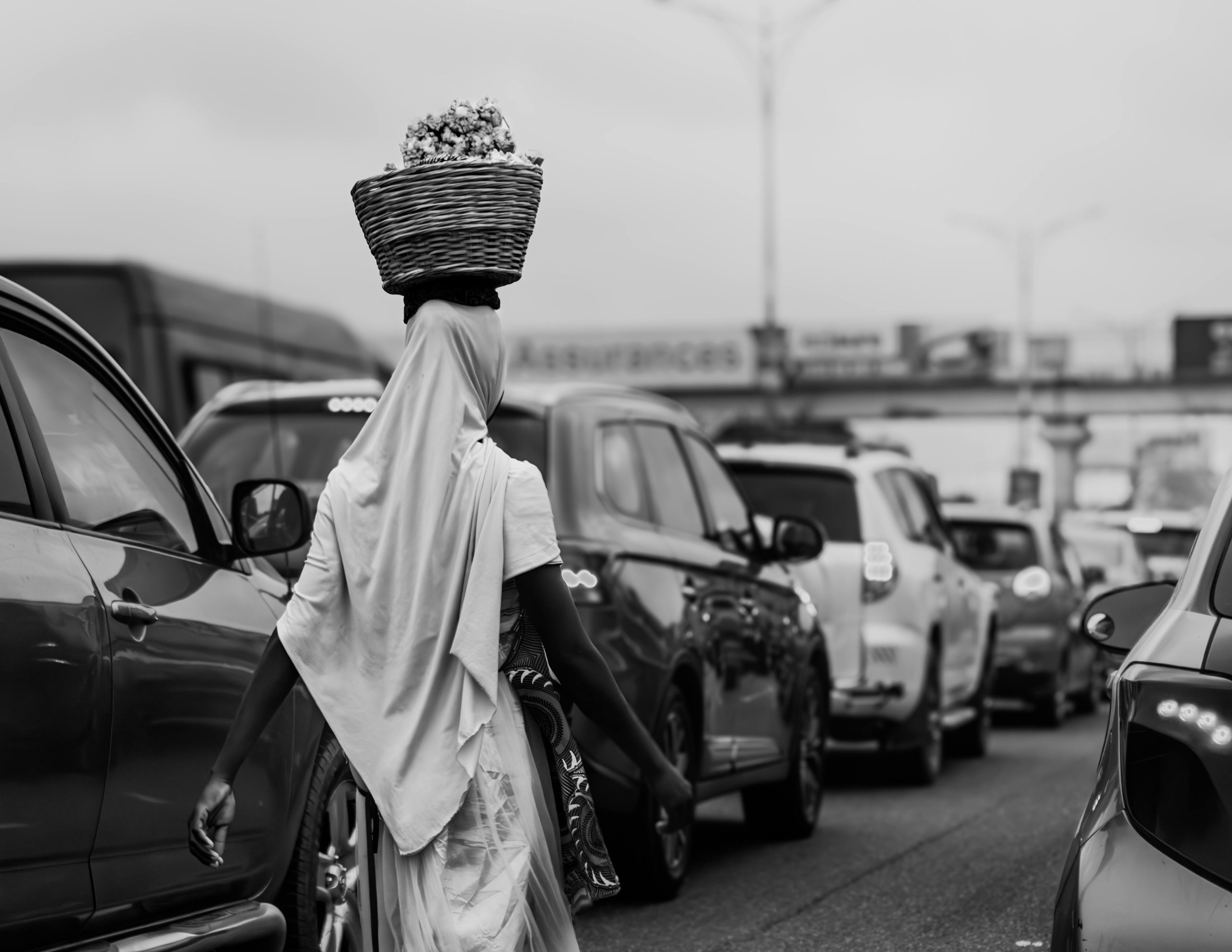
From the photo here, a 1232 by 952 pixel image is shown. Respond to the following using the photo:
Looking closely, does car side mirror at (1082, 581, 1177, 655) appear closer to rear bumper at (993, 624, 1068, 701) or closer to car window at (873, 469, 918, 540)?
car window at (873, 469, 918, 540)

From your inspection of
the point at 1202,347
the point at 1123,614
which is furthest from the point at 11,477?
the point at 1202,347

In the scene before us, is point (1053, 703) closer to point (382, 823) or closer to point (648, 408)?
point (648, 408)

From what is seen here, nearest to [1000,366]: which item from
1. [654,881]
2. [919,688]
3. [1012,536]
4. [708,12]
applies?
[708,12]

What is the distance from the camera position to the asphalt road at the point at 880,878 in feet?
23.2

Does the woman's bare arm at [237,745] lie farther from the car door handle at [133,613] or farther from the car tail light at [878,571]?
the car tail light at [878,571]

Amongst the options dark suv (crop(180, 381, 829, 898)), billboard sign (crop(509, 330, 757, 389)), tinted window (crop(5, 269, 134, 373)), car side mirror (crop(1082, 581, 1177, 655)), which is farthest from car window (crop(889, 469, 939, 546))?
billboard sign (crop(509, 330, 757, 389))

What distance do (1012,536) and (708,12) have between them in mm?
21432

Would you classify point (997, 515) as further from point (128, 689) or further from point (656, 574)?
point (128, 689)

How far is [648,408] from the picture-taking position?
29.1 ft

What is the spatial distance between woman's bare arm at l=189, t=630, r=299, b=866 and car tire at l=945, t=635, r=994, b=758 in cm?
1135

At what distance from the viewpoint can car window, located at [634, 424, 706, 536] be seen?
8.44 metres

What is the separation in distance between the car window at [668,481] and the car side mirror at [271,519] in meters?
3.07

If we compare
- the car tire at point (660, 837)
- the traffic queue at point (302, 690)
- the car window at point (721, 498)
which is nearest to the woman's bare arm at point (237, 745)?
the traffic queue at point (302, 690)

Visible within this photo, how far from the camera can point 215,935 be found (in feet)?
15.7
